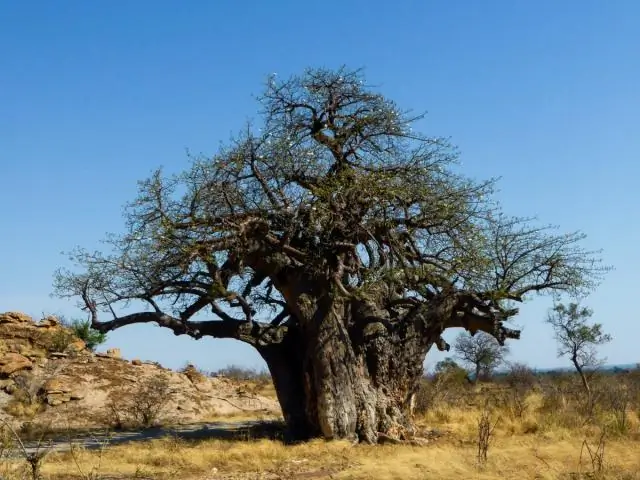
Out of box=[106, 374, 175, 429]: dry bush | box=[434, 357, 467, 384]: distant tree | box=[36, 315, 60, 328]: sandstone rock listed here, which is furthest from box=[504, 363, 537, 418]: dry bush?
box=[36, 315, 60, 328]: sandstone rock

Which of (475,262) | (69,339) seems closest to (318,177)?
(475,262)

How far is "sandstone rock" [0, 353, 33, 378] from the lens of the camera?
19.9 m

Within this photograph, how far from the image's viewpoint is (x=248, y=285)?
14.1 m

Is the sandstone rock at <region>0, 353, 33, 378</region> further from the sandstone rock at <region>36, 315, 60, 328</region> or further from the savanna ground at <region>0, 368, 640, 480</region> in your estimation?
the savanna ground at <region>0, 368, 640, 480</region>

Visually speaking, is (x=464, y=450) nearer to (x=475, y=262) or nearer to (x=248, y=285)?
(x=475, y=262)

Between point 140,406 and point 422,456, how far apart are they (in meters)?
9.94

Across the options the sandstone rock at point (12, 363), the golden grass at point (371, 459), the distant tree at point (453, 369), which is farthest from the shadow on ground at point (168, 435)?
the distant tree at point (453, 369)

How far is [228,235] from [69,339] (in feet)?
43.6

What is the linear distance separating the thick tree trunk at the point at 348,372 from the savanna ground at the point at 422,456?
1.92ft

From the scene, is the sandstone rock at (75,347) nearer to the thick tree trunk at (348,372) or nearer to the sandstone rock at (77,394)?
the sandstone rock at (77,394)

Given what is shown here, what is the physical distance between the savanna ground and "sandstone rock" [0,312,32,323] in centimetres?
1214

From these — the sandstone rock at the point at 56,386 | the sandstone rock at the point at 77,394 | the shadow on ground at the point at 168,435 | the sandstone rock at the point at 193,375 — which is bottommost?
the shadow on ground at the point at 168,435

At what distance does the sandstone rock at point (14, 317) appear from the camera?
2272cm

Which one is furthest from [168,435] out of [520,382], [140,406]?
[520,382]
